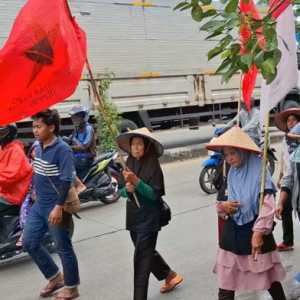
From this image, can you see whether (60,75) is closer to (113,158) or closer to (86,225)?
(86,225)

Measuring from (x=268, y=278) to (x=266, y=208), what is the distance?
1.61 ft

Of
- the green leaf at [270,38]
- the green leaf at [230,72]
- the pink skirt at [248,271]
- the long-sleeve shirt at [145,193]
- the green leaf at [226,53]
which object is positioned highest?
the green leaf at [270,38]

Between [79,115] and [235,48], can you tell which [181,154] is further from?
[235,48]

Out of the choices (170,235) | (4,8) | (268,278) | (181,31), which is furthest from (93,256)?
(181,31)

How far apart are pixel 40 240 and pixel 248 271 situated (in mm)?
1781

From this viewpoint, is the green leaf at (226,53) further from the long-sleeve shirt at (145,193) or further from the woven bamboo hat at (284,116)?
the woven bamboo hat at (284,116)

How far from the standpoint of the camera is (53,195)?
445cm

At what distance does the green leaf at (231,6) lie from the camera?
248cm

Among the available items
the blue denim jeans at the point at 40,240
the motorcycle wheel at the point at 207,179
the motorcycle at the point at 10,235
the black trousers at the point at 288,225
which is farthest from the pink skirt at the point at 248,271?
the motorcycle wheel at the point at 207,179

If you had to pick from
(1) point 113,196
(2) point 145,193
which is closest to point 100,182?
(1) point 113,196

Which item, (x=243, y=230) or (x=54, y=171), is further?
(x=54, y=171)

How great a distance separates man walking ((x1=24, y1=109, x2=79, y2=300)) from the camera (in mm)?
4355

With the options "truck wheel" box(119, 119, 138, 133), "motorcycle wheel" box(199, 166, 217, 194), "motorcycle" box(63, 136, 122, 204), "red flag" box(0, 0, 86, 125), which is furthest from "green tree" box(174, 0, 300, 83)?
"truck wheel" box(119, 119, 138, 133)

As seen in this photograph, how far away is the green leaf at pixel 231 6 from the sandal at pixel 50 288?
3030 mm
